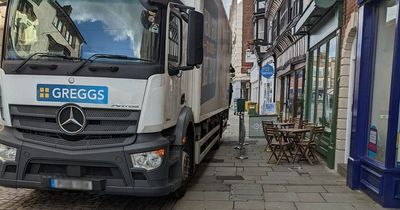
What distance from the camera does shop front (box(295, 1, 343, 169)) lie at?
816cm

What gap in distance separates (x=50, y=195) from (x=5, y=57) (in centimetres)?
221

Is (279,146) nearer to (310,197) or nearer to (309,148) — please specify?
(309,148)

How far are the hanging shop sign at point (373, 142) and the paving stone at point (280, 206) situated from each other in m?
1.46

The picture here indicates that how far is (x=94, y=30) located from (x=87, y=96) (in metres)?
0.77

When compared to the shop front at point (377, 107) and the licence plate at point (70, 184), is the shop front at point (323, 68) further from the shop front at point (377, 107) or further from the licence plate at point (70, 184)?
the licence plate at point (70, 184)

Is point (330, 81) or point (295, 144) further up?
point (330, 81)

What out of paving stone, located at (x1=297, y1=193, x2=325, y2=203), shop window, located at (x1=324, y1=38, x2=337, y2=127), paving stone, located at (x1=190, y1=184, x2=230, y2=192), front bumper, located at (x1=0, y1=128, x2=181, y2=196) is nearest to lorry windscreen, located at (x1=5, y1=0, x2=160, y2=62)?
front bumper, located at (x1=0, y1=128, x2=181, y2=196)

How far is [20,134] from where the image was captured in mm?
4863

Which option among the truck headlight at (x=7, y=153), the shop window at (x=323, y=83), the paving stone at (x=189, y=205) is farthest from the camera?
the shop window at (x=323, y=83)

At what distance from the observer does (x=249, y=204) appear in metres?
5.71

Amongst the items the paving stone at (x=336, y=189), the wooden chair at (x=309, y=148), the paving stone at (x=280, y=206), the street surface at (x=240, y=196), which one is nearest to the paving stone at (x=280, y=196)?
the street surface at (x=240, y=196)

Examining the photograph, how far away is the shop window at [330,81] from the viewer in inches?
347

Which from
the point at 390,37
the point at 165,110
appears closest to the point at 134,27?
the point at 165,110

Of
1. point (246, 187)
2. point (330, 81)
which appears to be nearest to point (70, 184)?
point (246, 187)
